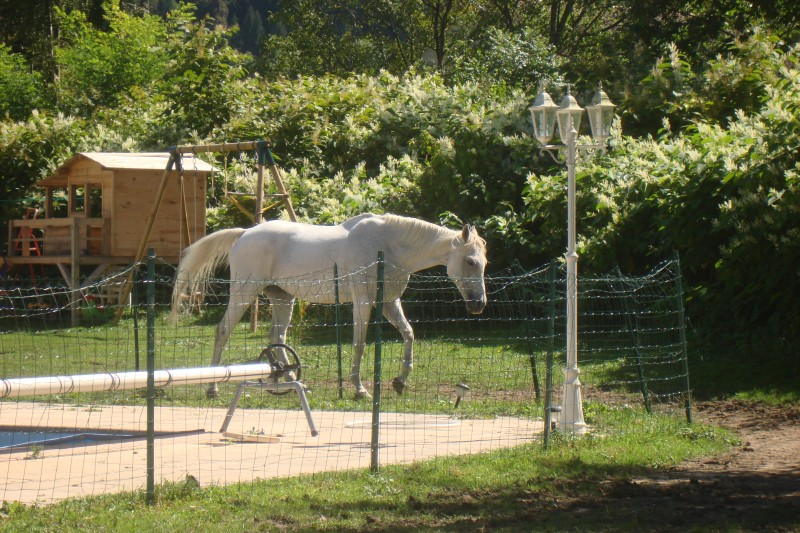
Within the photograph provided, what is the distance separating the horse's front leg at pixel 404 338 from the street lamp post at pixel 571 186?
246cm

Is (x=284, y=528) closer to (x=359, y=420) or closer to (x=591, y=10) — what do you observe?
(x=359, y=420)

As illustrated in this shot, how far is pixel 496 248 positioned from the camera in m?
19.2

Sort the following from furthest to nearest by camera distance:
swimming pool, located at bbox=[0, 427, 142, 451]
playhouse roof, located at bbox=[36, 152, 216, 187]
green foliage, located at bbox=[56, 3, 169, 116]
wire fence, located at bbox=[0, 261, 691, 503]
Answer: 1. green foliage, located at bbox=[56, 3, 169, 116]
2. playhouse roof, located at bbox=[36, 152, 216, 187]
3. swimming pool, located at bbox=[0, 427, 142, 451]
4. wire fence, located at bbox=[0, 261, 691, 503]

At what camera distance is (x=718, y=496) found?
23.4 feet

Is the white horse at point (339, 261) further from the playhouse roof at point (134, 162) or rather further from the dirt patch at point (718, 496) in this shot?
the playhouse roof at point (134, 162)

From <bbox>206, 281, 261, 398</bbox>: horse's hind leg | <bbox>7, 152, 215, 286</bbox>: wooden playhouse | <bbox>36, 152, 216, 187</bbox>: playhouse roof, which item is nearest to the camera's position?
<bbox>206, 281, 261, 398</bbox>: horse's hind leg

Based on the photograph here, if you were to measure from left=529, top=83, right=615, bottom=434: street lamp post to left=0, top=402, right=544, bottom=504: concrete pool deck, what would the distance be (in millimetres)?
464

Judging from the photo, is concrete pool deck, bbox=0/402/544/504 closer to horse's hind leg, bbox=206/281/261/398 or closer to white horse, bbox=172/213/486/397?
horse's hind leg, bbox=206/281/261/398

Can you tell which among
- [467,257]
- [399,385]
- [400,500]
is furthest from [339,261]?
[400,500]

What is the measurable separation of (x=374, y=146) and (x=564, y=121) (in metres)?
15.1

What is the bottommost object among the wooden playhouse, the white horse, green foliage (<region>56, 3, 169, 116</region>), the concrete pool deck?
the concrete pool deck

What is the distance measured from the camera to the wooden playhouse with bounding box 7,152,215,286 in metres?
21.0

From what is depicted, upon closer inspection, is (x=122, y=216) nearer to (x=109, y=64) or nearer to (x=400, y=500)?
(x=400, y=500)

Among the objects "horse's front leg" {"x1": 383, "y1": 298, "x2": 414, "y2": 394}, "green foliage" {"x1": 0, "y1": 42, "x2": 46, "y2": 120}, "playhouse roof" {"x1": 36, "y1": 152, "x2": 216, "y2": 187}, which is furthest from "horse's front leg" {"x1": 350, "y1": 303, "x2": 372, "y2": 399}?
"green foliage" {"x1": 0, "y1": 42, "x2": 46, "y2": 120}
